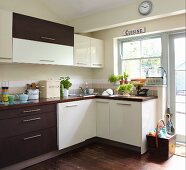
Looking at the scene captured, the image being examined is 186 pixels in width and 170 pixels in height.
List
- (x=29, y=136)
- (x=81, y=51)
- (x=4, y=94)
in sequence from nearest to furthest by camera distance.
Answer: (x=29, y=136) → (x=4, y=94) → (x=81, y=51)

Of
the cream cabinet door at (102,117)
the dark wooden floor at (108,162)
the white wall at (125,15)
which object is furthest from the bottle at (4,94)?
the white wall at (125,15)

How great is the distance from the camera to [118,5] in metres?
3.38

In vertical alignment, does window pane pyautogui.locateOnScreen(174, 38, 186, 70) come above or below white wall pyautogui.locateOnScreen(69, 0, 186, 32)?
below

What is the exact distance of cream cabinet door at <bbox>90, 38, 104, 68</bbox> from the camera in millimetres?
4047

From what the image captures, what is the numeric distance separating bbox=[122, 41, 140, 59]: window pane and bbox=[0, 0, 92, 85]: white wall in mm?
1129

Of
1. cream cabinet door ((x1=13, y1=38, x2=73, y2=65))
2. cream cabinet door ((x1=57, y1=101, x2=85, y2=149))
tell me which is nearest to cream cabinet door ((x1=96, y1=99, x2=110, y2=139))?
cream cabinet door ((x1=57, y1=101, x2=85, y2=149))

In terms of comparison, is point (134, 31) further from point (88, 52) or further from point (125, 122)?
point (125, 122)

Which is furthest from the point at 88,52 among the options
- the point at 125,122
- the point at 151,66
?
the point at 125,122

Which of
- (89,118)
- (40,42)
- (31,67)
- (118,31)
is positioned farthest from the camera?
(118,31)

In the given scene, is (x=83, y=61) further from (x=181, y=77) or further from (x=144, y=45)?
(x=181, y=77)

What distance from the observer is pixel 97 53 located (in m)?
4.15

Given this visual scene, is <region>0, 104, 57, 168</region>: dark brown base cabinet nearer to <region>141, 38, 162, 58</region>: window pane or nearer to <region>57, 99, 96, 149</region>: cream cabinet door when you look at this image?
<region>57, 99, 96, 149</region>: cream cabinet door

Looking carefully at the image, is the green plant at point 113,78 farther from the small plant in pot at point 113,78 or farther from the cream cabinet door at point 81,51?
the cream cabinet door at point 81,51

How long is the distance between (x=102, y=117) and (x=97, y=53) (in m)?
1.38
